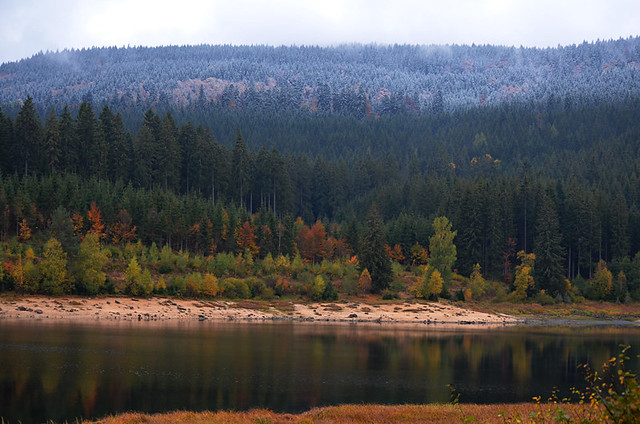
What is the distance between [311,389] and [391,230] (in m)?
99.8

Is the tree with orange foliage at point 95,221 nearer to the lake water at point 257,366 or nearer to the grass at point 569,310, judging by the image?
the lake water at point 257,366

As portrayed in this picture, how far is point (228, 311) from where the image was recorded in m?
91.1

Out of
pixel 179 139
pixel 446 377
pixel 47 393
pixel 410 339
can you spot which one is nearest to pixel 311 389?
pixel 446 377

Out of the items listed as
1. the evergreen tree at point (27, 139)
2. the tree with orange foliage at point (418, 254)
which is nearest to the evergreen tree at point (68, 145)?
the evergreen tree at point (27, 139)

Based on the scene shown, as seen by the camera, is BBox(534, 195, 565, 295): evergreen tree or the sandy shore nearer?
the sandy shore

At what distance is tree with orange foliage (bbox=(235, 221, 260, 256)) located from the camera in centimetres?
11581

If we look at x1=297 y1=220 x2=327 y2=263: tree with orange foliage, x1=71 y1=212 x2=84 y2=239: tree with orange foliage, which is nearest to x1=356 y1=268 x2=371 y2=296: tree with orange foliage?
x1=297 y1=220 x2=327 y2=263: tree with orange foliage

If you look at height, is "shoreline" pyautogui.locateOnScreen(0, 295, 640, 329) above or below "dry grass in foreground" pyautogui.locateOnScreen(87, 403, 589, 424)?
below

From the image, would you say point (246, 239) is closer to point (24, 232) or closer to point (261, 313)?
point (261, 313)

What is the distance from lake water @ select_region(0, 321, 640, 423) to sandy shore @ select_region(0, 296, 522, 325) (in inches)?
315

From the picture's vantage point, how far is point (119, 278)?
92750 millimetres

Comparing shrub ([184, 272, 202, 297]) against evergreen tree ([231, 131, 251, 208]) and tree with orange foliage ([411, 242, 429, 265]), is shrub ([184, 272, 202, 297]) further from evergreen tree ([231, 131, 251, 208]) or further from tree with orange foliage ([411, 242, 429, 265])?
tree with orange foliage ([411, 242, 429, 265])

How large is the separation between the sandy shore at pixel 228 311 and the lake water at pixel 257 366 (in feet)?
26.3

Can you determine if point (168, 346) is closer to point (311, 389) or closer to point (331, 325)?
point (311, 389)
